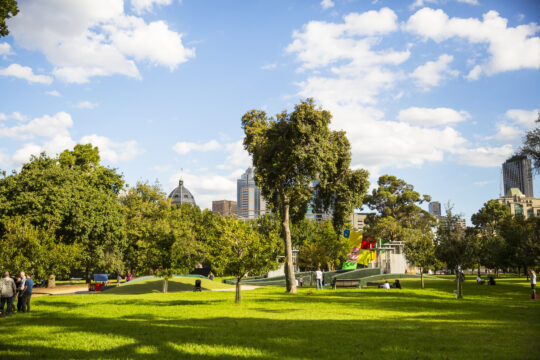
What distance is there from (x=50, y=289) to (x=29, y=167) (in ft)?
44.2

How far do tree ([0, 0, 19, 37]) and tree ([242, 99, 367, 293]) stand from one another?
16.8 meters

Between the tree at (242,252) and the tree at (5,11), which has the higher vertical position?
the tree at (5,11)

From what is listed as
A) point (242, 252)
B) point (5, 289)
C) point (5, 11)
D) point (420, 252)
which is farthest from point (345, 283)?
point (5, 11)

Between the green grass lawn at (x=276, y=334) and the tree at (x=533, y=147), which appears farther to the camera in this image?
the tree at (x=533, y=147)

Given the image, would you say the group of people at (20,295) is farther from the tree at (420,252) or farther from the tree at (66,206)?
the tree at (420,252)

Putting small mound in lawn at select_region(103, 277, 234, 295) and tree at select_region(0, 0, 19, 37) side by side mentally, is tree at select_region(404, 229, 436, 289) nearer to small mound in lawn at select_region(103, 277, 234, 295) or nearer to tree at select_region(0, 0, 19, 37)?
small mound in lawn at select_region(103, 277, 234, 295)

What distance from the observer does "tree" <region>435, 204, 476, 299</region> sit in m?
23.9

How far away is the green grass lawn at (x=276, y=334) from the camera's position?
28.3ft

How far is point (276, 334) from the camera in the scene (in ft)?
35.4

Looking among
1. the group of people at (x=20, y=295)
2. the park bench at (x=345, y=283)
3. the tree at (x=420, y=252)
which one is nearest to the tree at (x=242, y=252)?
the group of people at (x=20, y=295)

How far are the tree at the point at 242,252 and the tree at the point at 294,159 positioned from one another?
7.32 m

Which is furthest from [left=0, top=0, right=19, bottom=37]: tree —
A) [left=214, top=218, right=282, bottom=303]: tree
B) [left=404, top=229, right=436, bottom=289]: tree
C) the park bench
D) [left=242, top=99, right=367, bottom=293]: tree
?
[left=404, top=229, right=436, bottom=289]: tree

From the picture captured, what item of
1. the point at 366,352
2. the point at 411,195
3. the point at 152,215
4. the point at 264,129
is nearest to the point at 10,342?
the point at 366,352

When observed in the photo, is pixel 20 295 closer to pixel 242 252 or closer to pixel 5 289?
Result: pixel 5 289
